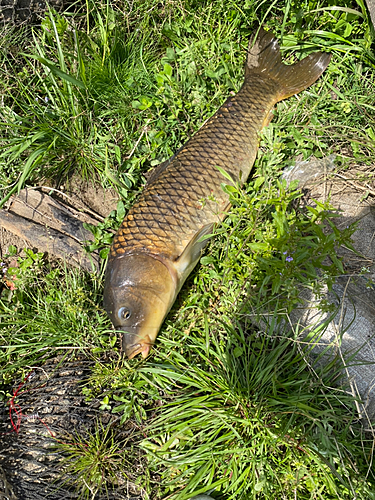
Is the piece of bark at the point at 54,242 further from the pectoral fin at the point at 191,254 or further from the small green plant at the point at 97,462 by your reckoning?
the small green plant at the point at 97,462

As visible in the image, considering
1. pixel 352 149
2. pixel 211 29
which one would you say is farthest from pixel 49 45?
pixel 352 149

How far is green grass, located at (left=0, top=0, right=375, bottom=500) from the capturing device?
87.5 inches

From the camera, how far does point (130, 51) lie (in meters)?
3.40

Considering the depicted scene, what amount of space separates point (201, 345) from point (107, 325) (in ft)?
2.52

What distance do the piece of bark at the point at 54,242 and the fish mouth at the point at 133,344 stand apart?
29.4 inches

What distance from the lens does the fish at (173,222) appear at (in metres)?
2.50

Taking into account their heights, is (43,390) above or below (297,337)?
below

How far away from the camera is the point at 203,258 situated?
271 centimetres

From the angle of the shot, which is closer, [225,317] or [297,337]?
[297,337]

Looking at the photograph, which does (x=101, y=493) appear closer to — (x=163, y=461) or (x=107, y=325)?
(x=163, y=461)

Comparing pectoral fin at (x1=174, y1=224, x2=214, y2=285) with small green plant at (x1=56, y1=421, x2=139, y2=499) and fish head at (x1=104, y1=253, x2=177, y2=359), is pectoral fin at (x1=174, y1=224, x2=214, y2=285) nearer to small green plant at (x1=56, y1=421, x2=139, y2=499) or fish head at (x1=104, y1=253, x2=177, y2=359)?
fish head at (x1=104, y1=253, x2=177, y2=359)

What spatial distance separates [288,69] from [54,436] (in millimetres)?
3498

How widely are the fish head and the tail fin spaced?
6.15 ft

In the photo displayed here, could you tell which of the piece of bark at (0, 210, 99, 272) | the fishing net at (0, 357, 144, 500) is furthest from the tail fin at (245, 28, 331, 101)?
the fishing net at (0, 357, 144, 500)
